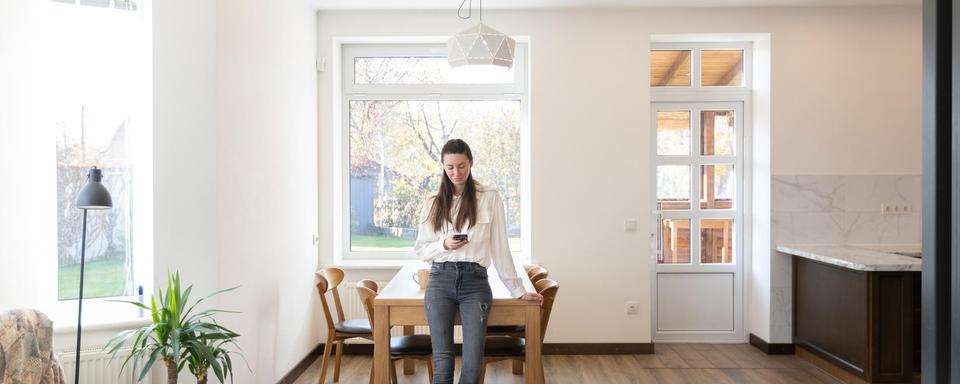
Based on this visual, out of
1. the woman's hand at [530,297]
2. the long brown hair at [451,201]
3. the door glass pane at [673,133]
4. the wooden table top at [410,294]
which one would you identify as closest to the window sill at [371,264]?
the wooden table top at [410,294]

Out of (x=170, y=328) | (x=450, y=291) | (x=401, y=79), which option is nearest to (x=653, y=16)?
(x=401, y=79)

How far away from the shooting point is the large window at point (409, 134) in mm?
5004

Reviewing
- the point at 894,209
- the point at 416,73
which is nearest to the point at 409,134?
the point at 416,73

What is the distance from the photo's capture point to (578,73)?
476 centimetres

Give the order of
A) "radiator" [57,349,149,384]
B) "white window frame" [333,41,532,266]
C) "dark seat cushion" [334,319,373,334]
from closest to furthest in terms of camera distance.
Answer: "radiator" [57,349,149,384]
"dark seat cushion" [334,319,373,334]
"white window frame" [333,41,532,266]

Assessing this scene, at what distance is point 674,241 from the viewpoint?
16.6 feet

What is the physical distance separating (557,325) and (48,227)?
3454 millimetres

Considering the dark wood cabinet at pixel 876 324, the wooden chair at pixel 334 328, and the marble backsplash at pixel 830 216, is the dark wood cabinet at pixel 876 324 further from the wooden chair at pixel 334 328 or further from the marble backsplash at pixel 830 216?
the wooden chair at pixel 334 328

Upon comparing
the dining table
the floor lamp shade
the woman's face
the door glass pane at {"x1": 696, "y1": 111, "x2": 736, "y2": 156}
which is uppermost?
the door glass pane at {"x1": 696, "y1": 111, "x2": 736, "y2": 156}

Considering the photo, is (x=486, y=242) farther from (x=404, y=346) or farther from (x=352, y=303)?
(x=352, y=303)

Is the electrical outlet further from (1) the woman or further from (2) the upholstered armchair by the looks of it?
(2) the upholstered armchair

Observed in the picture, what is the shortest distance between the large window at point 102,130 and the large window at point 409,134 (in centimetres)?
210

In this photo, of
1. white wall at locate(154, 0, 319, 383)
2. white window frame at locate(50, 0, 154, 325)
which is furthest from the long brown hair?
white window frame at locate(50, 0, 154, 325)

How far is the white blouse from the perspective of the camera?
Answer: 115 inches
